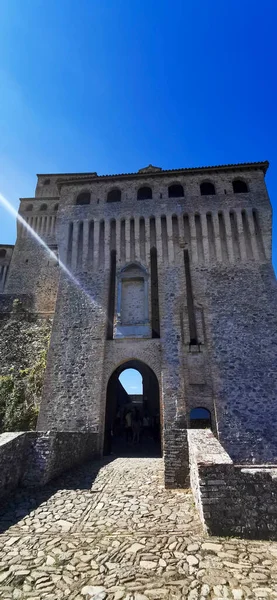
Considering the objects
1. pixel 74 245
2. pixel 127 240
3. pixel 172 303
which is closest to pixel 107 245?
pixel 127 240

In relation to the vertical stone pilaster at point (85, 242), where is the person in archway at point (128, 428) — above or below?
below

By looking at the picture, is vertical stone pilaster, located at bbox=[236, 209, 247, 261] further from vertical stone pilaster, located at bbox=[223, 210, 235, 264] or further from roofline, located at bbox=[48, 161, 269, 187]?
roofline, located at bbox=[48, 161, 269, 187]

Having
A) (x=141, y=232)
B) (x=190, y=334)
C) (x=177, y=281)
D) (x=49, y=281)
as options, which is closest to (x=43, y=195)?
(x=49, y=281)

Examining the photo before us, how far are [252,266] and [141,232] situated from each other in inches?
217

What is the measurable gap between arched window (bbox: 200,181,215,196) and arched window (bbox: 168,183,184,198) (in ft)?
3.64

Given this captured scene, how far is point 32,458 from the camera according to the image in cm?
683

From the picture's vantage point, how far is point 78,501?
571cm

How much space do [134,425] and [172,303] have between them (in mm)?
5999

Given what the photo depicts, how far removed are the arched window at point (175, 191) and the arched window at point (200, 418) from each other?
10584 mm

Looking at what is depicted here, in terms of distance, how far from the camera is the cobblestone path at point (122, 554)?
114 inches

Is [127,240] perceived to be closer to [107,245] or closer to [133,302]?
[107,245]

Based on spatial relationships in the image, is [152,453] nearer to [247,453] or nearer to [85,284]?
[247,453]

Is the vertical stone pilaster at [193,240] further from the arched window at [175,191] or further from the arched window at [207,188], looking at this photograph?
the arched window at [207,188]

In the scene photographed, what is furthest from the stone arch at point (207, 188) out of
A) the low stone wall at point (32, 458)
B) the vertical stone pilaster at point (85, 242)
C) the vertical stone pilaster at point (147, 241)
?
the low stone wall at point (32, 458)
